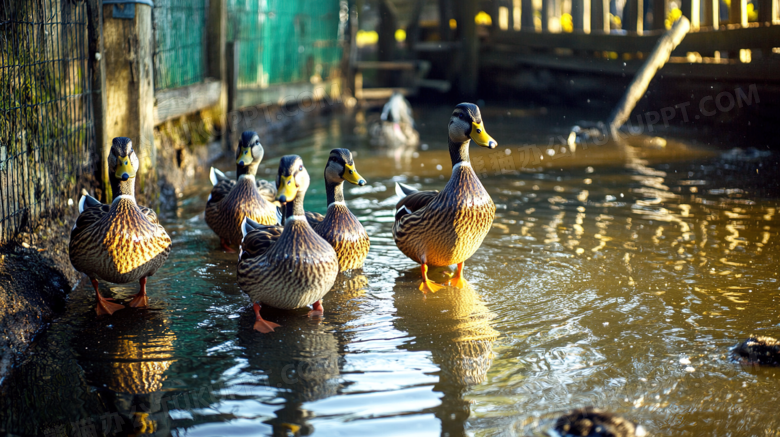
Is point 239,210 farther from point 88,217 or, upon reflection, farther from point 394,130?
point 394,130

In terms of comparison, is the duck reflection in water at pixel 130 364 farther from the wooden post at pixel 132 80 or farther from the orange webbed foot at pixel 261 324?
the wooden post at pixel 132 80

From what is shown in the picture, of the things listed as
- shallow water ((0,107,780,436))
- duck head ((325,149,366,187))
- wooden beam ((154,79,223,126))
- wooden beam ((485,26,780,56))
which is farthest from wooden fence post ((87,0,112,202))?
wooden beam ((485,26,780,56))

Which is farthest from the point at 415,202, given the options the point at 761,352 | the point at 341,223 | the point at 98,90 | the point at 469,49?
the point at 469,49

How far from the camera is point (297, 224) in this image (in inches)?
168

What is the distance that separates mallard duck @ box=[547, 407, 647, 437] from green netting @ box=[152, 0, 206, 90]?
588 centimetres

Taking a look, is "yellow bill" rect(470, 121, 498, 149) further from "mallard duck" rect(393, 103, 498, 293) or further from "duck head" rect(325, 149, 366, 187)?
"duck head" rect(325, 149, 366, 187)

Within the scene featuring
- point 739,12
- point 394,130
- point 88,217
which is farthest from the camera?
point 394,130

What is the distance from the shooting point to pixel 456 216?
479cm

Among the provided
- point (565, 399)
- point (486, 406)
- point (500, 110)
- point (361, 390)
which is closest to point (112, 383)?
point (361, 390)

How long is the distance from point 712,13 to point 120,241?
9.45 m

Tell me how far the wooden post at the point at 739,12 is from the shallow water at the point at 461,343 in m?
4.03

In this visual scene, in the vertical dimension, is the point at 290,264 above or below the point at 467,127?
below

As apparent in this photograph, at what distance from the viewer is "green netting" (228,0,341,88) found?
12.2 m

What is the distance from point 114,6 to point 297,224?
3005mm
